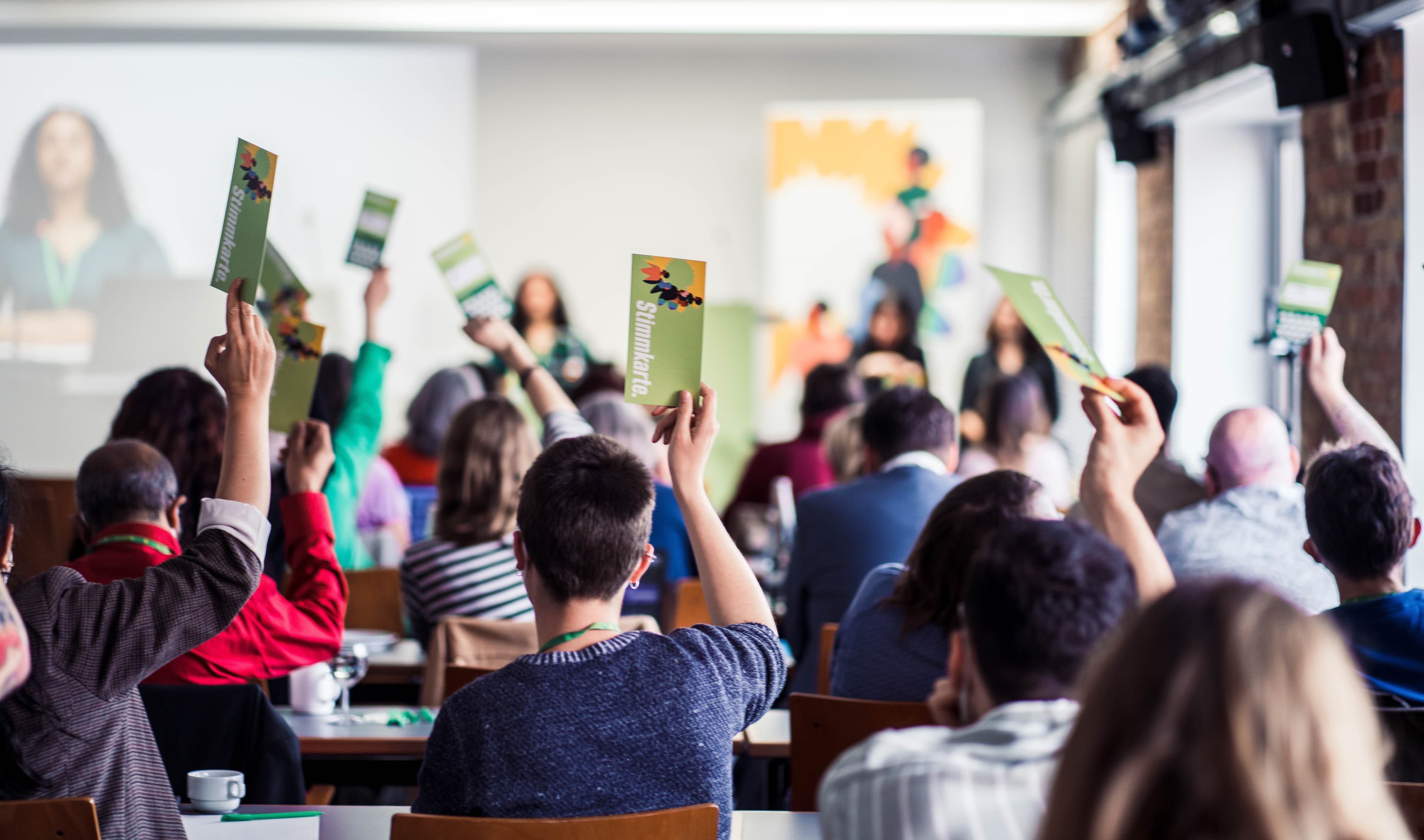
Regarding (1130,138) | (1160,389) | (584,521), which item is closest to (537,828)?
(584,521)

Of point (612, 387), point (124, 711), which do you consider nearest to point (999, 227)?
Answer: point (612, 387)

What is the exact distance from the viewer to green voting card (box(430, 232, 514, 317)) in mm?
3244

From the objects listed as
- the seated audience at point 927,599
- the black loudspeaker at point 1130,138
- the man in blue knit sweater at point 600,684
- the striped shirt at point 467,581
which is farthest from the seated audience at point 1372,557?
the black loudspeaker at point 1130,138

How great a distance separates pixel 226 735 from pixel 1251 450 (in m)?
2.29

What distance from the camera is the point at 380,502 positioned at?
458cm

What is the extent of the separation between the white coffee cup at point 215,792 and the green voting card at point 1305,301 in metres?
2.42

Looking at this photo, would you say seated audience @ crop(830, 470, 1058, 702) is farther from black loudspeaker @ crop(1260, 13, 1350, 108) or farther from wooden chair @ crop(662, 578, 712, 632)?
black loudspeaker @ crop(1260, 13, 1350, 108)

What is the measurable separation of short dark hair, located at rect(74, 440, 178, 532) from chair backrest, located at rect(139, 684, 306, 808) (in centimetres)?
30

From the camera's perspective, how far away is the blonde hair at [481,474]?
3.22 meters

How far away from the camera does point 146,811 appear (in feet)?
5.69

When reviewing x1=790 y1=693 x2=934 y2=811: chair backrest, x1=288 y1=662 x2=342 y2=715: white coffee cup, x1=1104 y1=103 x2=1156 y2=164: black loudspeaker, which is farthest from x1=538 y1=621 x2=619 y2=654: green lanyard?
x1=1104 y1=103 x2=1156 y2=164: black loudspeaker

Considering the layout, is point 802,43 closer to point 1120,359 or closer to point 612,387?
point 1120,359

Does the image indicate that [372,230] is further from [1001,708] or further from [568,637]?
[1001,708]

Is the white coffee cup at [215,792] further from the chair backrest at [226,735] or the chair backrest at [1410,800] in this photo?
the chair backrest at [1410,800]
